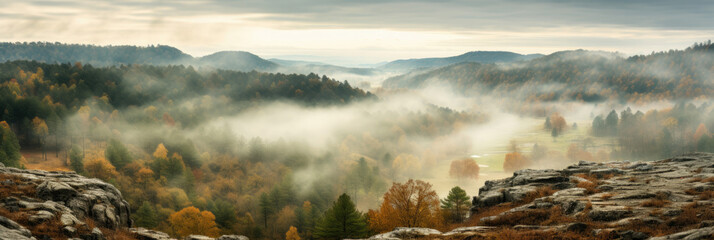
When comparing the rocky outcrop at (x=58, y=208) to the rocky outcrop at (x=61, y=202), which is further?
the rocky outcrop at (x=61, y=202)

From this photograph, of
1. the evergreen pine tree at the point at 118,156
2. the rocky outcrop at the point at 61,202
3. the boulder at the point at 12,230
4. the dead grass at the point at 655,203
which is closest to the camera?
the boulder at the point at 12,230

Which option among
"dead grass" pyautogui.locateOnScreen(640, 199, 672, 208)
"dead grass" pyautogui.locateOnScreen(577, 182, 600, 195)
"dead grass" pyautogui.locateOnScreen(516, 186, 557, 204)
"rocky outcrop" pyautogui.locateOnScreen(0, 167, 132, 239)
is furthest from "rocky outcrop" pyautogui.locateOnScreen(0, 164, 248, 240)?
"dead grass" pyautogui.locateOnScreen(640, 199, 672, 208)

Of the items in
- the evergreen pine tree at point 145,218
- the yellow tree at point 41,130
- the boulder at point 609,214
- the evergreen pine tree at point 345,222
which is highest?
the boulder at point 609,214

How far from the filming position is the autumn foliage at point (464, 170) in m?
187

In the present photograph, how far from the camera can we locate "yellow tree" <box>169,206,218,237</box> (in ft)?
280

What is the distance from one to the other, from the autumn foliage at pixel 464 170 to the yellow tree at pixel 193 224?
127284 mm

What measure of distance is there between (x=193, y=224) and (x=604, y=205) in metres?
80.8

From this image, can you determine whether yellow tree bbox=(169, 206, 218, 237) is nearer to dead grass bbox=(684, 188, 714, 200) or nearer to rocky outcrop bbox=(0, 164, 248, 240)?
rocky outcrop bbox=(0, 164, 248, 240)

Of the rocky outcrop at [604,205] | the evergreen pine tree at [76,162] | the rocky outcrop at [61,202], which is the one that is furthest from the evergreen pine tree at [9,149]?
the rocky outcrop at [604,205]

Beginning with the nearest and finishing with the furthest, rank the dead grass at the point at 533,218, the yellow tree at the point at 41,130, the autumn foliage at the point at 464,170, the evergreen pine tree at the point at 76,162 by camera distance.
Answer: the dead grass at the point at 533,218, the evergreen pine tree at the point at 76,162, the yellow tree at the point at 41,130, the autumn foliage at the point at 464,170

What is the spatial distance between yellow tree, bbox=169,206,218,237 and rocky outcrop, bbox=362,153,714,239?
64992mm

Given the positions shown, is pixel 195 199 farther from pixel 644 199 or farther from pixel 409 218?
pixel 644 199

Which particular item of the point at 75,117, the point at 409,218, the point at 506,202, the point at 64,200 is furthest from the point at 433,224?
the point at 75,117

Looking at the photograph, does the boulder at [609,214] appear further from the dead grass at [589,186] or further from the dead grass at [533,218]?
the dead grass at [589,186]
